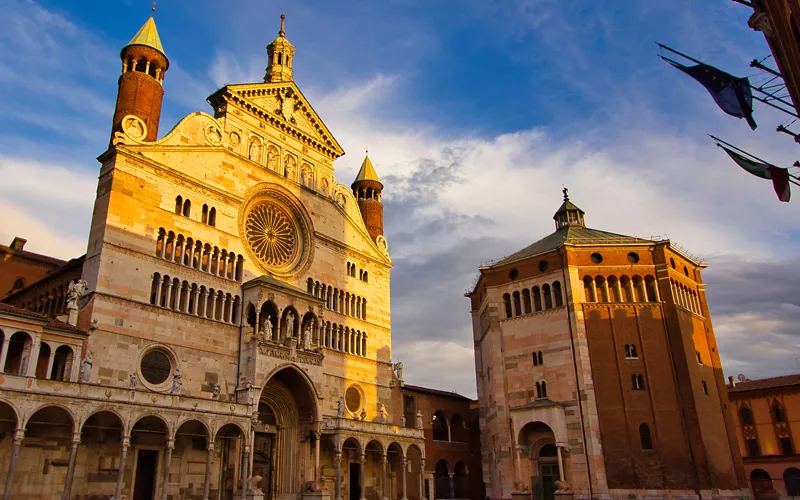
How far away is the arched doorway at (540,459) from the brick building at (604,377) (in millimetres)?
61

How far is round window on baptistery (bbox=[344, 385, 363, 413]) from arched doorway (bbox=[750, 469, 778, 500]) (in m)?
33.4

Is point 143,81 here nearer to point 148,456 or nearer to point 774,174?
point 148,456

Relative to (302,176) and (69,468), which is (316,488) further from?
(302,176)

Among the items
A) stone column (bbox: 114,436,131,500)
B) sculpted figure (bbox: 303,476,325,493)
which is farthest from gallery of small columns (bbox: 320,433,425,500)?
stone column (bbox: 114,436,131,500)

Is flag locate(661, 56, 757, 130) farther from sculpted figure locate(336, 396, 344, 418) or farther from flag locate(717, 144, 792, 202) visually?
sculpted figure locate(336, 396, 344, 418)

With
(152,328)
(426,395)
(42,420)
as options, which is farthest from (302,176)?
(42,420)

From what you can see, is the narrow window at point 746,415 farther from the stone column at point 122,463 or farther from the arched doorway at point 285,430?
the stone column at point 122,463

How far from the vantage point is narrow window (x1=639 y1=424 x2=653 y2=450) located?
114ft

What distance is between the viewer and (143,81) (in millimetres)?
31625

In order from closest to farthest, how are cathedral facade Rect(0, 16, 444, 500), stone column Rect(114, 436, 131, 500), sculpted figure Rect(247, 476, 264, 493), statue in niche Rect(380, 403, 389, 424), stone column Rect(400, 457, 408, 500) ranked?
stone column Rect(114, 436, 131, 500), cathedral facade Rect(0, 16, 444, 500), sculpted figure Rect(247, 476, 264, 493), stone column Rect(400, 457, 408, 500), statue in niche Rect(380, 403, 389, 424)

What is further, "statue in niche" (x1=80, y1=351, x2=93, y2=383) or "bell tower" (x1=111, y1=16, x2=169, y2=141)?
"bell tower" (x1=111, y1=16, x2=169, y2=141)

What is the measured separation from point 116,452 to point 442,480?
81.4 feet

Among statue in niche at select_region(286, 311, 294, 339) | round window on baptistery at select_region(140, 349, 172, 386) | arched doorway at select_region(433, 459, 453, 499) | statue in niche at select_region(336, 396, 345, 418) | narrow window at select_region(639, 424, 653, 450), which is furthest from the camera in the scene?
arched doorway at select_region(433, 459, 453, 499)

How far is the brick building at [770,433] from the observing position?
1841 inches
